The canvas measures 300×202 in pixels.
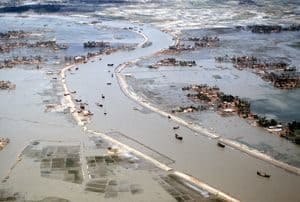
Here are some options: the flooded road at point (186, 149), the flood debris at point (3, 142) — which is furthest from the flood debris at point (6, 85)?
the flood debris at point (3, 142)

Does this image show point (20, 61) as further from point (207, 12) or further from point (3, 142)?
point (207, 12)

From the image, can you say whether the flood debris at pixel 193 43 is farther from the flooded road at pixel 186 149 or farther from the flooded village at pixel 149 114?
the flooded road at pixel 186 149

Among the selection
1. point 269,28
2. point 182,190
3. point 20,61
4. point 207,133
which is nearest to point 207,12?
point 269,28

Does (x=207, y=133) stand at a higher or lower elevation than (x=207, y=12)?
lower

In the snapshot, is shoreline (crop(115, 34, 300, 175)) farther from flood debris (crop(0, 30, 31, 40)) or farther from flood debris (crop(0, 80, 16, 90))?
flood debris (crop(0, 30, 31, 40))

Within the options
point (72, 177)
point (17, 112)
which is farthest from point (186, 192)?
point (17, 112)

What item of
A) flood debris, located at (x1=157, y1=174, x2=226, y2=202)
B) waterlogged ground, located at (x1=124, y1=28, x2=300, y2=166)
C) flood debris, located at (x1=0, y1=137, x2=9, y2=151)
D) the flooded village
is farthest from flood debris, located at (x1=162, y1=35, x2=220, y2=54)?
flood debris, located at (x1=157, y1=174, x2=226, y2=202)
